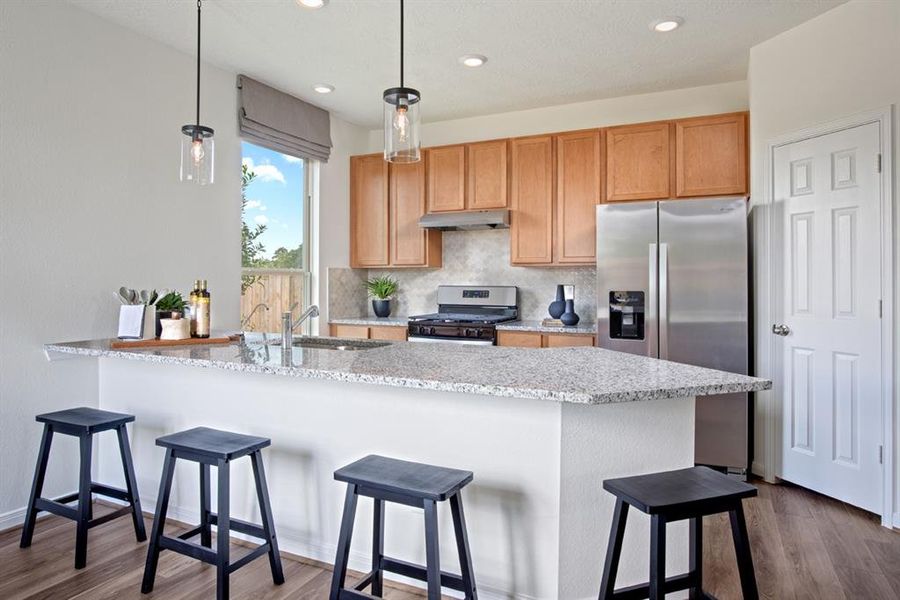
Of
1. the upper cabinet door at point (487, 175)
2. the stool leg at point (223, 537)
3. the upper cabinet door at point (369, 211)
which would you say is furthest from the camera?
the upper cabinet door at point (369, 211)

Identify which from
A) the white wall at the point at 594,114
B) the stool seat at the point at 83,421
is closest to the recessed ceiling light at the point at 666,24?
the white wall at the point at 594,114

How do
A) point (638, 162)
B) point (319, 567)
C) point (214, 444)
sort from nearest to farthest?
point (214, 444), point (319, 567), point (638, 162)

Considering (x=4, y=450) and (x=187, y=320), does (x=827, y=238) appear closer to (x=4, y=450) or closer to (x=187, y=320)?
(x=187, y=320)

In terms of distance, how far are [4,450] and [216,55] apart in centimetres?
252

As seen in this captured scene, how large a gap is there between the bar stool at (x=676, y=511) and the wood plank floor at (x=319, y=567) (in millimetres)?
549

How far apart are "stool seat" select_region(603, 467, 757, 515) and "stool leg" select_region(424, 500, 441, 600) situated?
0.51 m

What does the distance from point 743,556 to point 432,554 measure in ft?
2.84

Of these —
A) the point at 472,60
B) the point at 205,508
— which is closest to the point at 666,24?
the point at 472,60

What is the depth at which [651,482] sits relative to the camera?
62.8 inches

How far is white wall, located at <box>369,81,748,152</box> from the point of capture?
161 inches

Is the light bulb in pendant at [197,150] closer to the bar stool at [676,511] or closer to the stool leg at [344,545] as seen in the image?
the stool leg at [344,545]

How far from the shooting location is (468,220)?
4402 millimetres

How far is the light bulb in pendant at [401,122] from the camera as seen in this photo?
2.06 m

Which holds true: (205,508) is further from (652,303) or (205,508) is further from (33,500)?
(652,303)
